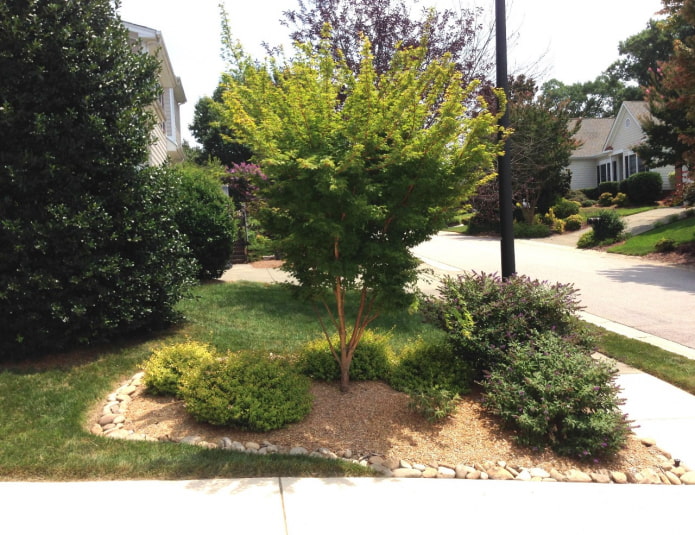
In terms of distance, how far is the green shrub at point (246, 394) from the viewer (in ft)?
14.5

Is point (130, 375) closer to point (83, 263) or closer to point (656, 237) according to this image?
point (83, 263)

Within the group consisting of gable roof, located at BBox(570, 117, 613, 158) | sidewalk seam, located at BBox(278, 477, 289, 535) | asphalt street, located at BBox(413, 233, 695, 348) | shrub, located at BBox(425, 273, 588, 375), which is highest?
gable roof, located at BBox(570, 117, 613, 158)

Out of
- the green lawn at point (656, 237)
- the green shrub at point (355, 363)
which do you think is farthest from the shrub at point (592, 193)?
the green shrub at point (355, 363)

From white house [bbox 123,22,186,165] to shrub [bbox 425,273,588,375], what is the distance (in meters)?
8.97

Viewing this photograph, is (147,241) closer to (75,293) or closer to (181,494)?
(75,293)

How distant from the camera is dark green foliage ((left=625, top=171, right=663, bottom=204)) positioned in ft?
107

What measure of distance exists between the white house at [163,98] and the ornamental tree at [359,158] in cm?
868

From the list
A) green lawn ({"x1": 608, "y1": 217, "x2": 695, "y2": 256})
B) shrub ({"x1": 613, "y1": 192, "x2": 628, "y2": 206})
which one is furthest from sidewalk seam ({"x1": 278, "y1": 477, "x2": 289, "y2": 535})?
shrub ({"x1": 613, "y1": 192, "x2": 628, "y2": 206})

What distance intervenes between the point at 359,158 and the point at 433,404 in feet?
6.96

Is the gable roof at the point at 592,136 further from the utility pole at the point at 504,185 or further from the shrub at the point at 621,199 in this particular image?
the utility pole at the point at 504,185

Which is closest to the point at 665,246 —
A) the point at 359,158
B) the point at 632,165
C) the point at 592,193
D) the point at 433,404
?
the point at 433,404

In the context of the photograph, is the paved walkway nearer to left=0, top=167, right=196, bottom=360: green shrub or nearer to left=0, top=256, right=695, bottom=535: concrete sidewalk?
left=0, top=256, right=695, bottom=535: concrete sidewalk

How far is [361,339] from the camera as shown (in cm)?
581

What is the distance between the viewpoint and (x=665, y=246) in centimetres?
1911
